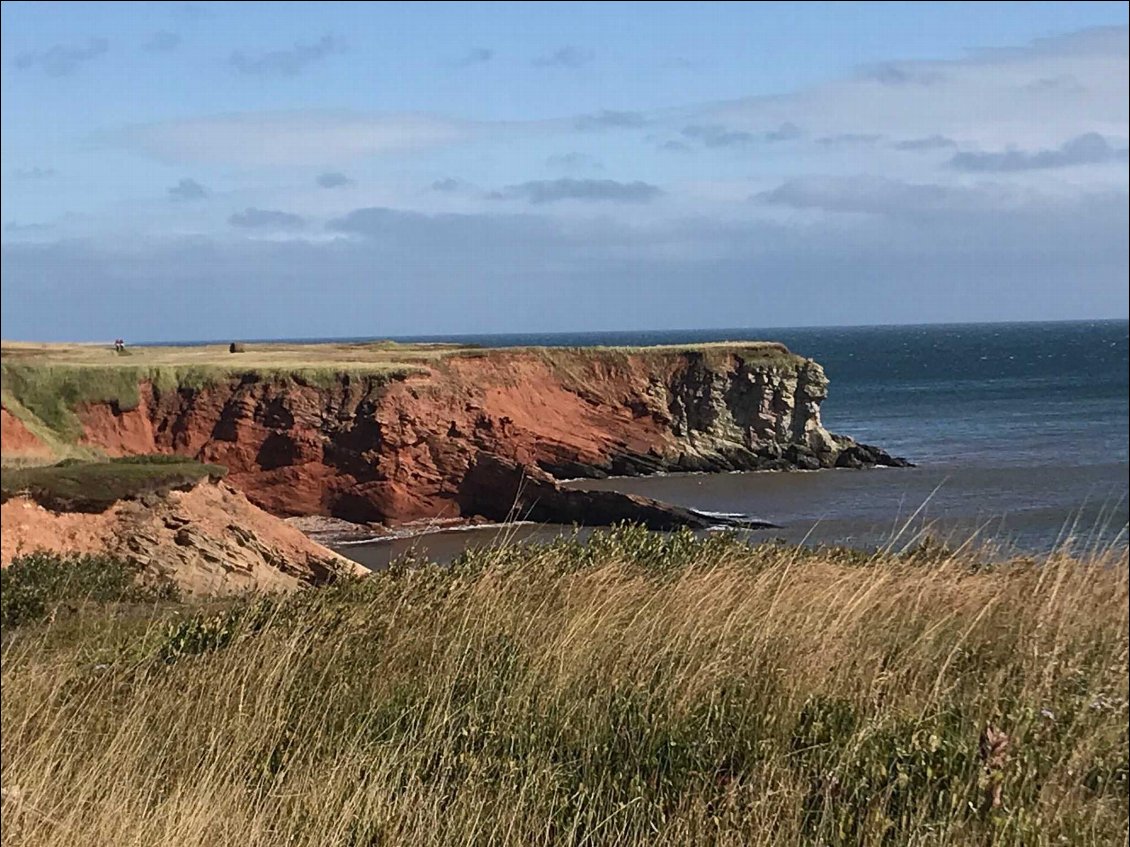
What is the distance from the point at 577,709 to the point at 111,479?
2014mm

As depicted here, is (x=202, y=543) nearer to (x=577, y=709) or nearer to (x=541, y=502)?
(x=541, y=502)

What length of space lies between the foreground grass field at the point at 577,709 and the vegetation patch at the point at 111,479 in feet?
1.56

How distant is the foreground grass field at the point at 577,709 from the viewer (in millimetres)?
3949

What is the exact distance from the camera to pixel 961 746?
4.48 m

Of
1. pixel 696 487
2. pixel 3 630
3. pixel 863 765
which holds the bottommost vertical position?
pixel 863 765

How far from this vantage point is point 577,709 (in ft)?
15.2

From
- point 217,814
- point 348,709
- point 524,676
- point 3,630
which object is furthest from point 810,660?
point 3,630

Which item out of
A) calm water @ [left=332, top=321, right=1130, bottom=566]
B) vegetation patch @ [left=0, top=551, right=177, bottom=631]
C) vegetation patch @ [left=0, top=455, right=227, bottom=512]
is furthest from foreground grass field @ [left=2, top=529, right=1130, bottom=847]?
calm water @ [left=332, top=321, right=1130, bottom=566]

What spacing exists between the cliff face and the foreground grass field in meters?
0.54

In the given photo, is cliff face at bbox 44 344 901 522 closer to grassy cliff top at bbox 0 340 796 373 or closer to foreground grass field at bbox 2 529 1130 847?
grassy cliff top at bbox 0 340 796 373

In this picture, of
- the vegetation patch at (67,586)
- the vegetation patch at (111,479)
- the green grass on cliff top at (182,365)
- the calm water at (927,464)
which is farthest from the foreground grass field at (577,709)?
the green grass on cliff top at (182,365)

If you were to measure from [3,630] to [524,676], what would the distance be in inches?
99.3

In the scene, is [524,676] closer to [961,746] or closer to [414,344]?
[961,746]

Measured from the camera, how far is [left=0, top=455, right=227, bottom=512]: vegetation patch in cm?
389
